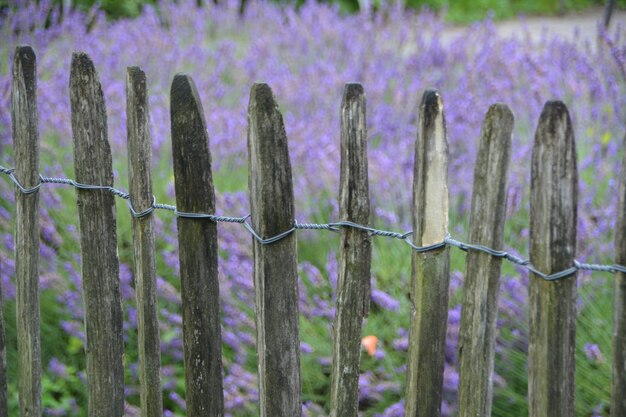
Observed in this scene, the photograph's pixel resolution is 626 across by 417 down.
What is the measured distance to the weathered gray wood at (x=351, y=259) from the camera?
1398 millimetres

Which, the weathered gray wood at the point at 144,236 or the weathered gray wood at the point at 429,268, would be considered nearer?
the weathered gray wood at the point at 429,268

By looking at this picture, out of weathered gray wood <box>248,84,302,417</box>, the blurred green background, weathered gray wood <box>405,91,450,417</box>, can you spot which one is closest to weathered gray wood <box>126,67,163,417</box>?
weathered gray wood <box>248,84,302,417</box>

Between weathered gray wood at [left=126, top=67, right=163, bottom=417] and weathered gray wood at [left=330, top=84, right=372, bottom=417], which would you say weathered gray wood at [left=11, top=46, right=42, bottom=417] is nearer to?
weathered gray wood at [left=126, top=67, right=163, bottom=417]

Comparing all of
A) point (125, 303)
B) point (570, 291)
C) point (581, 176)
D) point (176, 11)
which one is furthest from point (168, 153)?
point (176, 11)

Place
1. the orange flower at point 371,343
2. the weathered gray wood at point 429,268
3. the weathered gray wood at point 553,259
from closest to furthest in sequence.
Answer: the weathered gray wood at point 553,259
the weathered gray wood at point 429,268
the orange flower at point 371,343

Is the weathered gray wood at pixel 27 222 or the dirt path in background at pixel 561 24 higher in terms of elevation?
the dirt path in background at pixel 561 24

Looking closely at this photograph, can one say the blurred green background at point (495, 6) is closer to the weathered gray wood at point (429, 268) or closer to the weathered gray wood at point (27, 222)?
the weathered gray wood at point (27, 222)

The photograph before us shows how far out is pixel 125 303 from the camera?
275cm

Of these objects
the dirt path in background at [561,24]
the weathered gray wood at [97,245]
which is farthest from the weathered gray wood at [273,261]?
the dirt path in background at [561,24]

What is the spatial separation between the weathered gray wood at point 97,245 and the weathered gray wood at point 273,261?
448mm

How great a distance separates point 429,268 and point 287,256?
275mm

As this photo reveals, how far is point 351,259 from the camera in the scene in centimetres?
147

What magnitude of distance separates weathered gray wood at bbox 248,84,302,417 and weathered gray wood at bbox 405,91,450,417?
239 mm

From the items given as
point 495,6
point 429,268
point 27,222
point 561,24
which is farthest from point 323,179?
point 495,6
